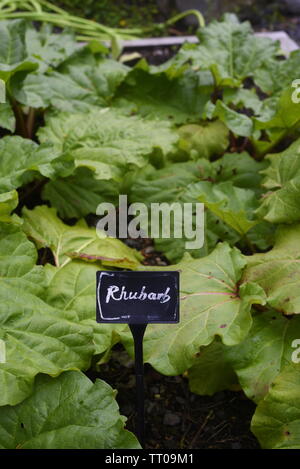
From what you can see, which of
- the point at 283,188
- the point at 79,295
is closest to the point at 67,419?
the point at 79,295

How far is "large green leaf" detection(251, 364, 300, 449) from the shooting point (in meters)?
1.29

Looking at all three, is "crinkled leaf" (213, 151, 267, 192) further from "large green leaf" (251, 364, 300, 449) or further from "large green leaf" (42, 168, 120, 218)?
"large green leaf" (251, 364, 300, 449)

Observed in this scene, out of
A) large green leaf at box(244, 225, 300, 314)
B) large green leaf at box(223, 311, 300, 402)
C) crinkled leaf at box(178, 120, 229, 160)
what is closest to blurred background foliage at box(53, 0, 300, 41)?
crinkled leaf at box(178, 120, 229, 160)

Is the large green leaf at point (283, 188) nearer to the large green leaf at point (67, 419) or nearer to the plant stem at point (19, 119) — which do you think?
the large green leaf at point (67, 419)

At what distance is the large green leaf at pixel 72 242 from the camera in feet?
5.56

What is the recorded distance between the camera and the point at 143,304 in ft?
4.20

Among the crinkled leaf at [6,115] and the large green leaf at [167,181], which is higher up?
the crinkled leaf at [6,115]

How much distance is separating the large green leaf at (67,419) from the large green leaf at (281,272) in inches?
18.4

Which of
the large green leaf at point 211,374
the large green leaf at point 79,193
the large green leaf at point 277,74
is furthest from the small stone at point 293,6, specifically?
the large green leaf at point 211,374

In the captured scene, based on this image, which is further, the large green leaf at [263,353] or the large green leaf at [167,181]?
the large green leaf at [167,181]

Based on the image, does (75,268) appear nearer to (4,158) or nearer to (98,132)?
(4,158)

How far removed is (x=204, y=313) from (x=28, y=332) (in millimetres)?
432

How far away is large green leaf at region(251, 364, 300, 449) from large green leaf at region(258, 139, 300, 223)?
51cm

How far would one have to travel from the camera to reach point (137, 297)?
1276mm
